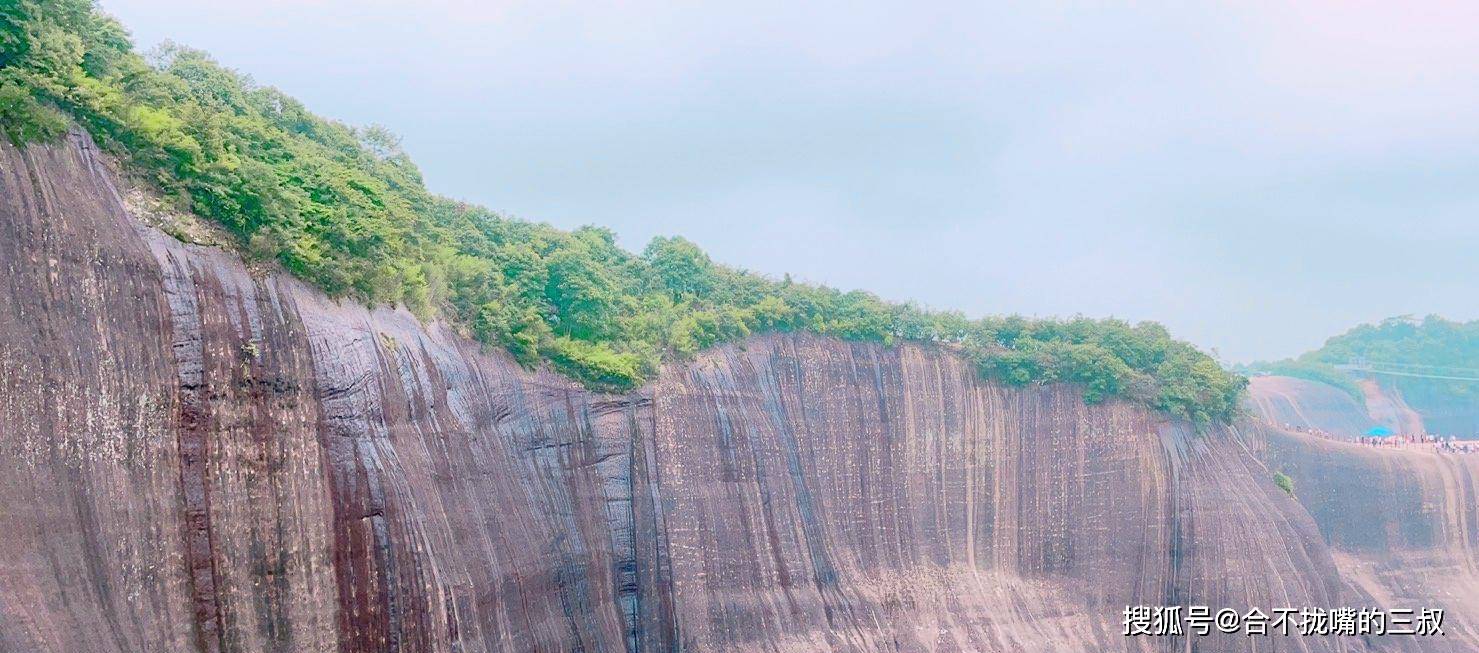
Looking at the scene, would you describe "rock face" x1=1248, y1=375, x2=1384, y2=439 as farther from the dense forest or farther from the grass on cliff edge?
the grass on cliff edge

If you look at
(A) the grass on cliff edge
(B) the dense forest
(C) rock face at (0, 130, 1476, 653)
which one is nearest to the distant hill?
(B) the dense forest

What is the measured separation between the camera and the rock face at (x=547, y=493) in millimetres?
12438

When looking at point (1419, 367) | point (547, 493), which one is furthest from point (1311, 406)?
point (547, 493)

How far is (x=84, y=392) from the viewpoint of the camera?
488 inches

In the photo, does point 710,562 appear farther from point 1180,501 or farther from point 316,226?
point 1180,501

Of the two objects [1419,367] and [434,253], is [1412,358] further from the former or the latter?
[434,253]

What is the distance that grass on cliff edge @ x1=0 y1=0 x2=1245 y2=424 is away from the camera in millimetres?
14688

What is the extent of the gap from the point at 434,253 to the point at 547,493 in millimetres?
5780

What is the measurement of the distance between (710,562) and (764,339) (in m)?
7.55

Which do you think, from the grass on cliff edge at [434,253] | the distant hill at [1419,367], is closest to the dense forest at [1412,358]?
the distant hill at [1419,367]

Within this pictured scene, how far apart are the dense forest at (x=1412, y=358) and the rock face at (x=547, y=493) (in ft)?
106

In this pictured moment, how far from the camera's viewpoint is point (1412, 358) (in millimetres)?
72250

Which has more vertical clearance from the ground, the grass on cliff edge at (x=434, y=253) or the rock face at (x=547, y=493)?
the grass on cliff edge at (x=434, y=253)

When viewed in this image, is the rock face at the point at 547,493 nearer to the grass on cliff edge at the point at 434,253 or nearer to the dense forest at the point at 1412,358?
the grass on cliff edge at the point at 434,253
